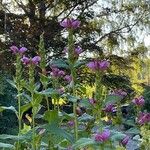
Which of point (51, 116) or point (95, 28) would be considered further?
point (95, 28)

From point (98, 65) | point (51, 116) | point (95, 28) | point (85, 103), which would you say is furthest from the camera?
point (95, 28)

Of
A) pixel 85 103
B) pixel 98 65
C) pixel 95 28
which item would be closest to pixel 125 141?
pixel 85 103

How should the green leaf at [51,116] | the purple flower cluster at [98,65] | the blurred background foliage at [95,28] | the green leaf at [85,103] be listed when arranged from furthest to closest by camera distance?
the blurred background foliage at [95,28] → the green leaf at [51,116] → the green leaf at [85,103] → the purple flower cluster at [98,65]

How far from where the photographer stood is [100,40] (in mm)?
Answer: 13852

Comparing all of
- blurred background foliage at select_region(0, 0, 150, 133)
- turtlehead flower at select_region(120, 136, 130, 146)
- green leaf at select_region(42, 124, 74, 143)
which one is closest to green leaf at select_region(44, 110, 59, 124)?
green leaf at select_region(42, 124, 74, 143)

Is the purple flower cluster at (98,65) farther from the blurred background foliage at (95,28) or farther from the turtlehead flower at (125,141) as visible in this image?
the blurred background foliage at (95,28)

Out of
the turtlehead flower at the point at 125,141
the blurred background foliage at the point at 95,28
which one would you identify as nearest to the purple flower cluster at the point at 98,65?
the turtlehead flower at the point at 125,141

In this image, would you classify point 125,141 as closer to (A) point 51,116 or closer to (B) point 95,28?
(A) point 51,116

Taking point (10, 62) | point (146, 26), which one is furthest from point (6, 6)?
point (146, 26)

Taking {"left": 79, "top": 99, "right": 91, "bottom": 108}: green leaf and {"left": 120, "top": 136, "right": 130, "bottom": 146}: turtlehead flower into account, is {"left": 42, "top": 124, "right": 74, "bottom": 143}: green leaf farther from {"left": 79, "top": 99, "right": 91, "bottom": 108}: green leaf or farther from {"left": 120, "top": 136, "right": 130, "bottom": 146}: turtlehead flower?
{"left": 120, "top": 136, "right": 130, "bottom": 146}: turtlehead flower

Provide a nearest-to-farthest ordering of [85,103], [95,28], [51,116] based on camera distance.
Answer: [85,103]
[51,116]
[95,28]

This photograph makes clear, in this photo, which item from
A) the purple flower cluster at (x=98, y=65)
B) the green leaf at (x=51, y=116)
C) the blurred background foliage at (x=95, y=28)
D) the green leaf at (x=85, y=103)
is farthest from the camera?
the blurred background foliage at (x=95, y=28)

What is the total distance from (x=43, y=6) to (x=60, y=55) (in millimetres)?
1715

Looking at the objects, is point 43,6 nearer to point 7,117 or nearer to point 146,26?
point 146,26
